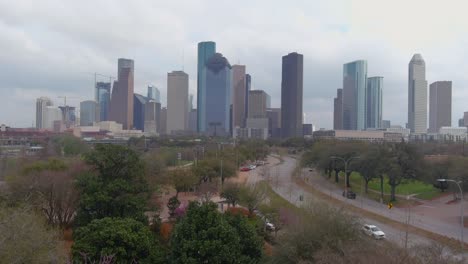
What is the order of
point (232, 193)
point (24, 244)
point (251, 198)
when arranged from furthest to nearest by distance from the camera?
point (232, 193), point (251, 198), point (24, 244)

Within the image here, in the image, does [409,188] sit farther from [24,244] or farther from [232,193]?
[24,244]

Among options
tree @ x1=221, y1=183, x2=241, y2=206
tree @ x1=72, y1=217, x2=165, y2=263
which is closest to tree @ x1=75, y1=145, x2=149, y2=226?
tree @ x1=72, y1=217, x2=165, y2=263

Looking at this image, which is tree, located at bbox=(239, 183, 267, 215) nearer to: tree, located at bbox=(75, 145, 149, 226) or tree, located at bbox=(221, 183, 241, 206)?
tree, located at bbox=(221, 183, 241, 206)

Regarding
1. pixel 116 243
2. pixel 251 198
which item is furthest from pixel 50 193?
pixel 251 198

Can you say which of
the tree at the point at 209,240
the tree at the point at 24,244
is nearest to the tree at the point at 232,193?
the tree at the point at 209,240

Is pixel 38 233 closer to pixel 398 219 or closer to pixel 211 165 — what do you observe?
pixel 398 219
